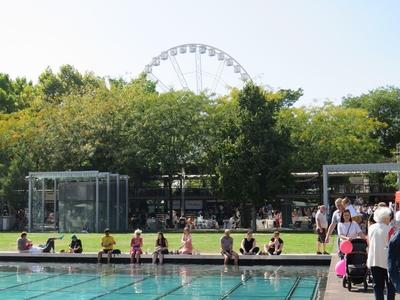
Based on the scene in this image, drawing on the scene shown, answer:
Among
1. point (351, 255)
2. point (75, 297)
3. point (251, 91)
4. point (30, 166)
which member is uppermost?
point (251, 91)

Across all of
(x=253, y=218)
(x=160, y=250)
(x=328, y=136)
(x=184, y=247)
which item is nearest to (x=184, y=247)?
(x=184, y=247)

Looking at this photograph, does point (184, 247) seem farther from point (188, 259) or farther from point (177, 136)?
point (177, 136)

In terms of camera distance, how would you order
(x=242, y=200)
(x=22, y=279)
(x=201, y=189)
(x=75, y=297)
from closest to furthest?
(x=75, y=297) → (x=22, y=279) → (x=242, y=200) → (x=201, y=189)

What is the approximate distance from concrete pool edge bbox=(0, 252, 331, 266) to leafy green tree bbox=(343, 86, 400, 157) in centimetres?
4822

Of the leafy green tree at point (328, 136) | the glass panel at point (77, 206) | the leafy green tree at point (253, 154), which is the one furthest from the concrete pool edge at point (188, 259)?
the leafy green tree at point (328, 136)

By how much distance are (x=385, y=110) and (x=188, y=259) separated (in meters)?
52.4

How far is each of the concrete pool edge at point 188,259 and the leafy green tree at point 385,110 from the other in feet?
158

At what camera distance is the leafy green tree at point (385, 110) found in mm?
67250

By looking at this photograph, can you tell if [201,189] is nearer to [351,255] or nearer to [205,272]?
[205,272]

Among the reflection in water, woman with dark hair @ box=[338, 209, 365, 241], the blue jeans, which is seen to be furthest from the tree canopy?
the blue jeans

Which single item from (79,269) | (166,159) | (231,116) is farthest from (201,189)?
(79,269)

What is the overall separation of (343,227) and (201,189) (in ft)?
145

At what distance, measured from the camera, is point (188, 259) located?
841 inches

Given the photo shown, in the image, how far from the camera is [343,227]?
13258 mm
